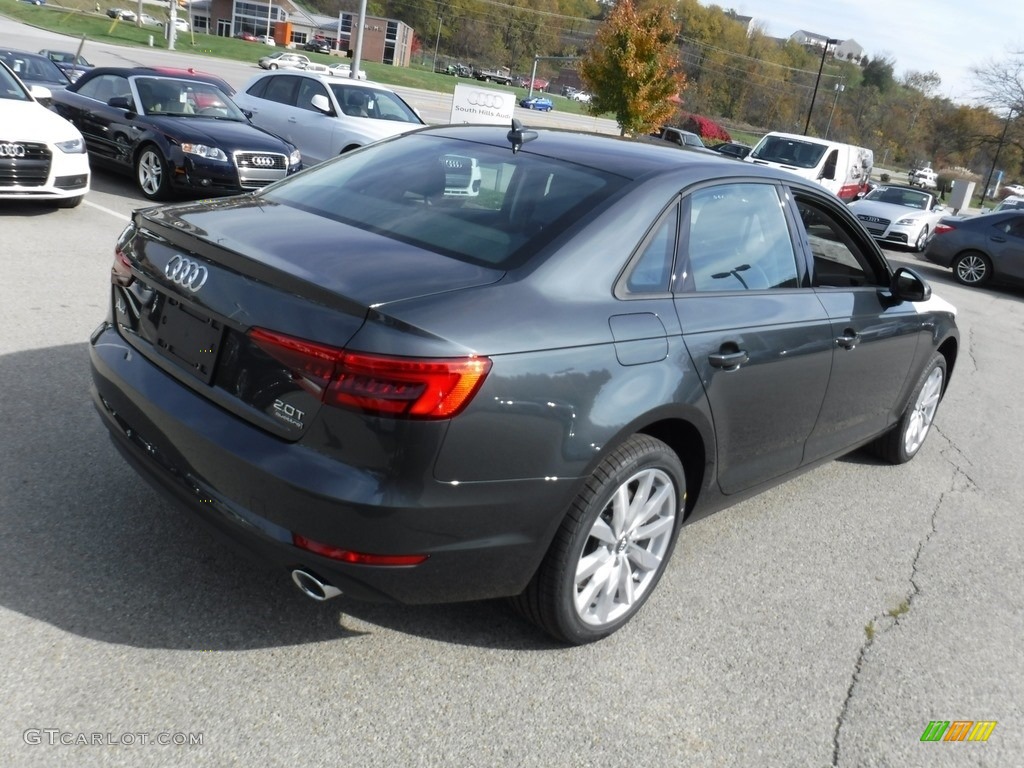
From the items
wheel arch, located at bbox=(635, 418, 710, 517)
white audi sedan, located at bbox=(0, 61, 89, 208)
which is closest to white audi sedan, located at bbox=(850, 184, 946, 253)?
white audi sedan, located at bbox=(0, 61, 89, 208)

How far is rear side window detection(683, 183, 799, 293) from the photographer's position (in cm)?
348

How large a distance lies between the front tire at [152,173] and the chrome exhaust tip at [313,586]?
28.7ft

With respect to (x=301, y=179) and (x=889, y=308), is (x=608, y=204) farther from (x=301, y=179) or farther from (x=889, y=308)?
(x=889, y=308)

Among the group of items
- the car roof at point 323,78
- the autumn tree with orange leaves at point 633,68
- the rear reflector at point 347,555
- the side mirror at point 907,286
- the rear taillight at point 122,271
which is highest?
the autumn tree with orange leaves at point 633,68

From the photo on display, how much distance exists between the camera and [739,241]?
3.74m

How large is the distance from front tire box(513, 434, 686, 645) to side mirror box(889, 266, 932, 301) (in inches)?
78.6

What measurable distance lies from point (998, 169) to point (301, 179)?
271 ft

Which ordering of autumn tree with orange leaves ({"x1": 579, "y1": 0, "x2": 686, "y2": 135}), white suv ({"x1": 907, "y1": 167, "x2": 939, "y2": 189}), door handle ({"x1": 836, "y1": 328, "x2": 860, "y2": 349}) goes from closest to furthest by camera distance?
door handle ({"x1": 836, "y1": 328, "x2": 860, "y2": 349}) < autumn tree with orange leaves ({"x1": 579, "y1": 0, "x2": 686, "y2": 135}) < white suv ({"x1": 907, "y1": 167, "x2": 939, "y2": 189})

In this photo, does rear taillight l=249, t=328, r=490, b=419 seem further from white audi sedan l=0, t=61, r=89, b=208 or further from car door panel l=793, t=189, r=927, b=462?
white audi sedan l=0, t=61, r=89, b=208

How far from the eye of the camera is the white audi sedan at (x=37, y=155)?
8352 mm

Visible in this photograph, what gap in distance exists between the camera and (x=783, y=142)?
70.1 feet

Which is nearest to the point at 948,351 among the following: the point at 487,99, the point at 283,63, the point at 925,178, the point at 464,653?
the point at 464,653

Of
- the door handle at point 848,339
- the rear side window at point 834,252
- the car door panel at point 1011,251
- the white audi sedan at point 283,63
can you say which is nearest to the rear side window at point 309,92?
the rear side window at point 834,252

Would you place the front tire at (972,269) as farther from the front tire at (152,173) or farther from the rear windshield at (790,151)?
the front tire at (152,173)
